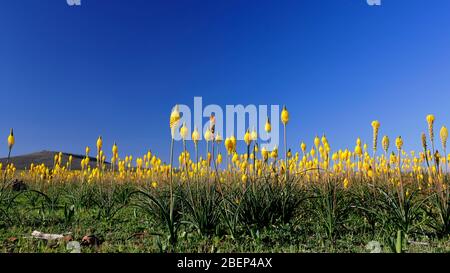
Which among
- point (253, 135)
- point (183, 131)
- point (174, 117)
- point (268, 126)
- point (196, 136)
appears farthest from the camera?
point (268, 126)

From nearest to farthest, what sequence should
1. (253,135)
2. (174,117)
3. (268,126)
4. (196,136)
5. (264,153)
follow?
(174,117), (196,136), (253,135), (268,126), (264,153)

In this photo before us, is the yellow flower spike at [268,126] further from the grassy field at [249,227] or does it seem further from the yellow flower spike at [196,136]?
the yellow flower spike at [196,136]

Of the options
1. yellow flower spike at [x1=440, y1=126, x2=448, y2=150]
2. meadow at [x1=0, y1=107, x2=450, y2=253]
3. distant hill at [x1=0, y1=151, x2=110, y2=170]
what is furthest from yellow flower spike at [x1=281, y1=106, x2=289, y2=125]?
distant hill at [x1=0, y1=151, x2=110, y2=170]

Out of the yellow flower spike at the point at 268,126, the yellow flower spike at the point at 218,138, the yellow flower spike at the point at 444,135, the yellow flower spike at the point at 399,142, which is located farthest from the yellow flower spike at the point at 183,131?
the yellow flower spike at the point at 444,135

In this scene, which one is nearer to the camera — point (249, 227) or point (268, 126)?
point (249, 227)

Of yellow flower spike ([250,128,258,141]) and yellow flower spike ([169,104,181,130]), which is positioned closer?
yellow flower spike ([169,104,181,130])

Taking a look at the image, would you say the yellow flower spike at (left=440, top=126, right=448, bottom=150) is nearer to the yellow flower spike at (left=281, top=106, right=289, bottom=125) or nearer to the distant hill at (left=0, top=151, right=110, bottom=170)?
→ the yellow flower spike at (left=281, top=106, right=289, bottom=125)

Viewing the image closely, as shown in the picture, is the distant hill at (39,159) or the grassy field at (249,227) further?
the distant hill at (39,159)

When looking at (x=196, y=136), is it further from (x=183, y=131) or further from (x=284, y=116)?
(x=284, y=116)

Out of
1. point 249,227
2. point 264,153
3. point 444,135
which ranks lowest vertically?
point 249,227

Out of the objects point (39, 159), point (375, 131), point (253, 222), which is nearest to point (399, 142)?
point (375, 131)

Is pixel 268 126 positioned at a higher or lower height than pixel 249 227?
higher

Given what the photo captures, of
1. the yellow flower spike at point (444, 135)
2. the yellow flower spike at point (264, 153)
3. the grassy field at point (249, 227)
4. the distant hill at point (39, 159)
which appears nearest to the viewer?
the grassy field at point (249, 227)

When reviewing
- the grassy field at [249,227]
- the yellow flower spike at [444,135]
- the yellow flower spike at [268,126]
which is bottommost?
the grassy field at [249,227]
